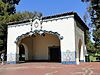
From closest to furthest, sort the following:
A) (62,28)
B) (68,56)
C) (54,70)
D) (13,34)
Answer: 1. (54,70)
2. (68,56)
3. (62,28)
4. (13,34)

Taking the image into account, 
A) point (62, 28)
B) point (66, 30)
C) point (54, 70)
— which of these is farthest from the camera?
point (62, 28)

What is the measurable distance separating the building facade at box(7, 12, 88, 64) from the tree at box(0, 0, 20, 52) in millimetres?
4444

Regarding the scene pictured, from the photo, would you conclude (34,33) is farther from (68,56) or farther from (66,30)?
(68,56)

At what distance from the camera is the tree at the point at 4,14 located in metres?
36.4

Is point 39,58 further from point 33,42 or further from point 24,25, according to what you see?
point 24,25

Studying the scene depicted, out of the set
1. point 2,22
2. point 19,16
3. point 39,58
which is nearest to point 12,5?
point 19,16

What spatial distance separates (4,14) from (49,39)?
33.3ft

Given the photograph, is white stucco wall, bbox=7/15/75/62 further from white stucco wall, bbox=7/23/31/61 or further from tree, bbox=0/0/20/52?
tree, bbox=0/0/20/52

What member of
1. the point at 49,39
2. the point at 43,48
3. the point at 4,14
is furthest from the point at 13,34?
the point at 4,14

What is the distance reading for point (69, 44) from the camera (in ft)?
85.8

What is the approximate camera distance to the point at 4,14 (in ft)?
128

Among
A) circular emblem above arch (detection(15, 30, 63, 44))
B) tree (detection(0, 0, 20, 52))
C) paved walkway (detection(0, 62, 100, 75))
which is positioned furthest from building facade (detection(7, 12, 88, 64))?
paved walkway (detection(0, 62, 100, 75))

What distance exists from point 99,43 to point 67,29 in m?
13.4

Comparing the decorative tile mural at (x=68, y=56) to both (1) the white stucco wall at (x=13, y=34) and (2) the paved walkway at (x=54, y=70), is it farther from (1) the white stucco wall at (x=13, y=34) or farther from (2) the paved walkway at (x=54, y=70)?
(1) the white stucco wall at (x=13, y=34)
